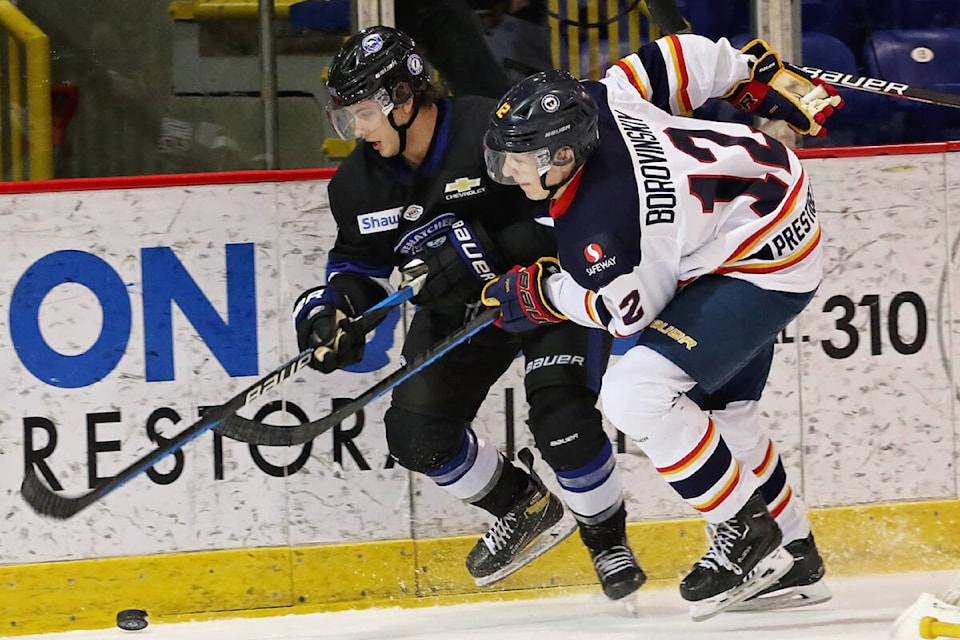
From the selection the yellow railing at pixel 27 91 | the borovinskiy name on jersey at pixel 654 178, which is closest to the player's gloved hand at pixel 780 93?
the borovinskiy name on jersey at pixel 654 178

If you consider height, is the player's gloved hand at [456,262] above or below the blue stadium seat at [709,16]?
below

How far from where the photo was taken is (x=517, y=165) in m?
2.54

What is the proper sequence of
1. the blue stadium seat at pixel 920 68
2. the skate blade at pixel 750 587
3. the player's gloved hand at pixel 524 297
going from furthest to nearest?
1. the blue stadium seat at pixel 920 68
2. the skate blade at pixel 750 587
3. the player's gloved hand at pixel 524 297

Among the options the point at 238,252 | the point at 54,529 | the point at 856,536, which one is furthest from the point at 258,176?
the point at 856,536

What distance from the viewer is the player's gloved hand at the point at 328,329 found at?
2.90 metres

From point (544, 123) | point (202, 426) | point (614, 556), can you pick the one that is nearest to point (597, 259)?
point (544, 123)

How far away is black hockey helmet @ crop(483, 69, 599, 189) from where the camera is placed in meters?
2.49

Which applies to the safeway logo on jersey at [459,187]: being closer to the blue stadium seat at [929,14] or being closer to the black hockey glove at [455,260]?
the black hockey glove at [455,260]

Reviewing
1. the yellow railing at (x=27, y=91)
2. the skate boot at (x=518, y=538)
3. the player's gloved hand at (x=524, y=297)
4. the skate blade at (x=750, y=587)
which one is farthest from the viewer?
the yellow railing at (x=27, y=91)

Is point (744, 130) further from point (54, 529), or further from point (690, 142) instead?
point (54, 529)

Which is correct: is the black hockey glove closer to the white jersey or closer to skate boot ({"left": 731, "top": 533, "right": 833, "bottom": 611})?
the white jersey

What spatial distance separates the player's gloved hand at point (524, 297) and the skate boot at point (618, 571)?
579 mm

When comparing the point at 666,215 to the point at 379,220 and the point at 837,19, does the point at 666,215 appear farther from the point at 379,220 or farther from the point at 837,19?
the point at 837,19

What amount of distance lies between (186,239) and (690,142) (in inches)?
52.8
